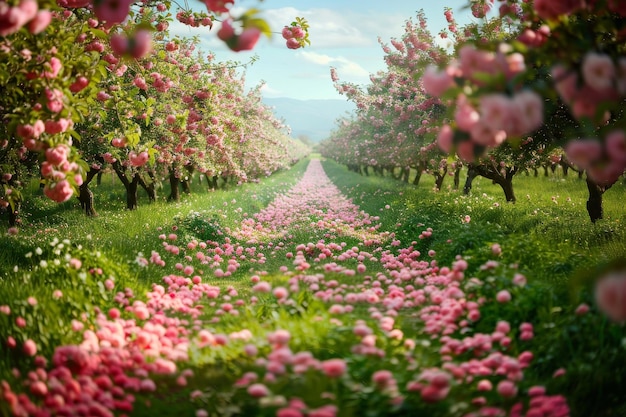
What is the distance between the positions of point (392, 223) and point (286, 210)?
582cm

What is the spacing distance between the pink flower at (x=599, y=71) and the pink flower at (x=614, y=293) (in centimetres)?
110

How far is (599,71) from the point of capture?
302 centimetres

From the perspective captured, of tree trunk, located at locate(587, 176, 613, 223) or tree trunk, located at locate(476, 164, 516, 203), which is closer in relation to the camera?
tree trunk, located at locate(587, 176, 613, 223)

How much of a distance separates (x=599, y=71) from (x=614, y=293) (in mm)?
1285

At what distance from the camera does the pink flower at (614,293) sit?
2.70m

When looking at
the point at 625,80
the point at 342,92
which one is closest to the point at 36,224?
the point at 342,92

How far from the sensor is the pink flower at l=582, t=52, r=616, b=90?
302cm

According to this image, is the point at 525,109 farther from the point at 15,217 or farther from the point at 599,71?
the point at 15,217

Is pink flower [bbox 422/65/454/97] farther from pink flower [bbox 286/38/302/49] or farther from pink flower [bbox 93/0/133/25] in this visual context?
pink flower [bbox 286/38/302/49]

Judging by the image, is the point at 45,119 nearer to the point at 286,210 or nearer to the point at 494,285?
the point at 494,285

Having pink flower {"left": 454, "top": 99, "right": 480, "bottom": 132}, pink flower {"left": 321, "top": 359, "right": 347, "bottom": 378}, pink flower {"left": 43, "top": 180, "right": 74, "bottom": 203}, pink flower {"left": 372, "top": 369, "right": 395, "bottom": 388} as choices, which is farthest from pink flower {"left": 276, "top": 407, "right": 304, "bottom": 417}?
pink flower {"left": 43, "top": 180, "right": 74, "bottom": 203}

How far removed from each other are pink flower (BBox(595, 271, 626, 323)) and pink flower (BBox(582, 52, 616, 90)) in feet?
3.62

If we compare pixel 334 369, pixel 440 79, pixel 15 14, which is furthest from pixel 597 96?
pixel 15 14

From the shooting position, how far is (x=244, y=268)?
941 cm
